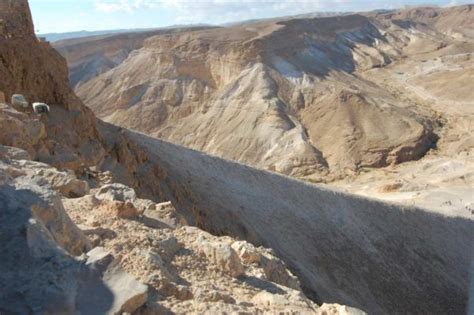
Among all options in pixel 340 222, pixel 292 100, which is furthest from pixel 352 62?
pixel 340 222

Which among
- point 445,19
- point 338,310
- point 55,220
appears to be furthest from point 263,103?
point 445,19

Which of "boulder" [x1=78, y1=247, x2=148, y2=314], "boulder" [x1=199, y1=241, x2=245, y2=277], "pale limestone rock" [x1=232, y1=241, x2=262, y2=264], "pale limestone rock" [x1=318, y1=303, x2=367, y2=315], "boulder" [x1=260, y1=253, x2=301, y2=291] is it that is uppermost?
"boulder" [x1=78, y1=247, x2=148, y2=314]

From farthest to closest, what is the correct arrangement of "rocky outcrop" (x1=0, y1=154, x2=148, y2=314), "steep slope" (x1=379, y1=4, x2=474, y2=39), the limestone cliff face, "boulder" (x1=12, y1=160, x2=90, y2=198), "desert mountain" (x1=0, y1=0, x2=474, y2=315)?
"steep slope" (x1=379, y1=4, x2=474, y2=39), the limestone cliff face, "boulder" (x1=12, y1=160, x2=90, y2=198), "desert mountain" (x1=0, y1=0, x2=474, y2=315), "rocky outcrop" (x1=0, y1=154, x2=148, y2=314)

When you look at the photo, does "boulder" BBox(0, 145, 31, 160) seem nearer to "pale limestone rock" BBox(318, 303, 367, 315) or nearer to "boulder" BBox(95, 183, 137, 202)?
"boulder" BBox(95, 183, 137, 202)

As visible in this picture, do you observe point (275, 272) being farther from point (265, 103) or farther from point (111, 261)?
point (265, 103)

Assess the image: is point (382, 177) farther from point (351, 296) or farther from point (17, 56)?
point (17, 56)

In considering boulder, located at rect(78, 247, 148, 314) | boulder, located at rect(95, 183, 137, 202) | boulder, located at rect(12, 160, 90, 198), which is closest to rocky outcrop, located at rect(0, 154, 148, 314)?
boulder, located at rect(78, 247, 148, 314)
